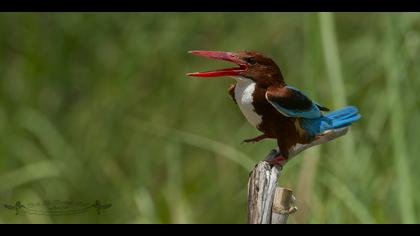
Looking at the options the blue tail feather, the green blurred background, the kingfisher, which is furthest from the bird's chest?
the green blurred background

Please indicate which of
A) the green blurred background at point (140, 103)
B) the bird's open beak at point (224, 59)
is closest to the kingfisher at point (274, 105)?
the bird's open beak at point (224, 59)

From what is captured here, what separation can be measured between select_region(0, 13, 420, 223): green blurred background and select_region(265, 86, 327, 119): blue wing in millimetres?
2180

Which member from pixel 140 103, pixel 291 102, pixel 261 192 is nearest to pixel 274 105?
pixel 291 102

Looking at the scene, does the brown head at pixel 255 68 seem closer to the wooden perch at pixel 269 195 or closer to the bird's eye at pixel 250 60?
the bird's eye at pixel 250 60

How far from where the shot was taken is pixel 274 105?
1.45 m

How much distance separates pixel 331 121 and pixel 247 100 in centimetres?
20

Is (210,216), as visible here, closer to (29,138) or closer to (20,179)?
(20,179)

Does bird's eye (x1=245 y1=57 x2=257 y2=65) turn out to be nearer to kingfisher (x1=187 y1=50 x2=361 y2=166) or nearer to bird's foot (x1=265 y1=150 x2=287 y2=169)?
kingfisher (x1=187 y1=50 x2=361 y2=166)

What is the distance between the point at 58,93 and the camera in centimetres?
532

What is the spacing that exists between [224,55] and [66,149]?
357cm

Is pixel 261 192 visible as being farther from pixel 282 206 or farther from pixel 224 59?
pixel 224 59

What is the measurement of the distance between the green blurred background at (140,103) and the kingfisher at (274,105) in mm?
2135

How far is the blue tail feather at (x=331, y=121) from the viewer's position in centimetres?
156

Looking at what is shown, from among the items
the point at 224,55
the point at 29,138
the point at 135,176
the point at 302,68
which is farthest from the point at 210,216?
the point at 224,55
